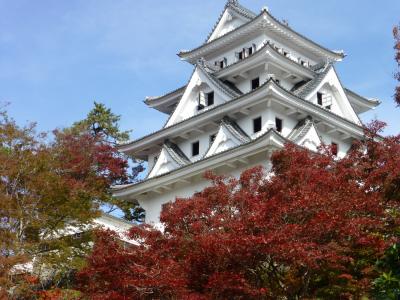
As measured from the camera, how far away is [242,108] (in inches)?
1080

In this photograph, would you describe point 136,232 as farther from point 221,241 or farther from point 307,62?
point 307,62

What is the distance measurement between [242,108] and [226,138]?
1562mm

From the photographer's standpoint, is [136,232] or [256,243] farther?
[136,232]

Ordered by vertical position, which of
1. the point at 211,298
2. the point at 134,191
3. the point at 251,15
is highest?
the point at 251,15

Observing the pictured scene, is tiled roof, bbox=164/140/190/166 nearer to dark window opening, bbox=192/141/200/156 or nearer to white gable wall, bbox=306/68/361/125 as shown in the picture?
dark window opening, bbox=192/141/200/156

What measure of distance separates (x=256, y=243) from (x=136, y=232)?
12.3 feet

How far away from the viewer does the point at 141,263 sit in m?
14.3

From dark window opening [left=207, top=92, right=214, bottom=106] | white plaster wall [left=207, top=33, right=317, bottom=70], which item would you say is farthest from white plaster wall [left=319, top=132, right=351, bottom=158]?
dark window opening [left=207, top=92, right=214, bottom=106]

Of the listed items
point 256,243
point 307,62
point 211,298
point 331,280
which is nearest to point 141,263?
point 211,298

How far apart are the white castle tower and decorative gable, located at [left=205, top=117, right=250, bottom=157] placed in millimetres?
43

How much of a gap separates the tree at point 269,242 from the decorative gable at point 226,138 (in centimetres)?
1086

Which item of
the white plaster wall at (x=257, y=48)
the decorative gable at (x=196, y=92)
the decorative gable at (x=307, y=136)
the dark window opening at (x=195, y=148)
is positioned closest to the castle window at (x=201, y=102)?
the decorative gable at (x=196, y=92)

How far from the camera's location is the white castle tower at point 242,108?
2656 centimetres

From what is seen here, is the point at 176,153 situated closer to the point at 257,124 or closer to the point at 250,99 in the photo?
the point at 257,124
